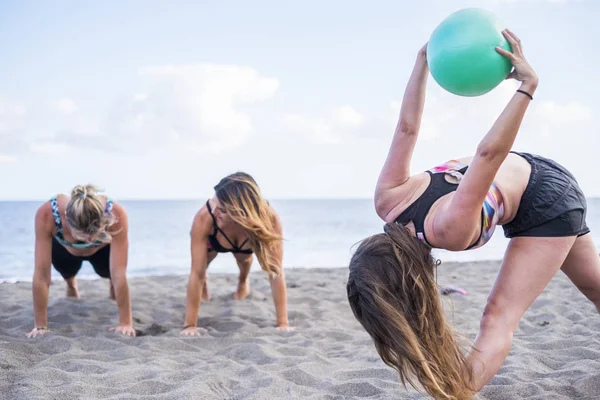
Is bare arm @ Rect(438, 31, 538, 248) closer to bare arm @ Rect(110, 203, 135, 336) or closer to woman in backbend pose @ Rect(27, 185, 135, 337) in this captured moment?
woman in backbend pose @ Rect(27, 185, 135, 337)

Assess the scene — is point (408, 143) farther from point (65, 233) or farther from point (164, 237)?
point (164, 237)

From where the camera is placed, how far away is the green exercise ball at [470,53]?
2.27 m

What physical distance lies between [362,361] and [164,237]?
19272 mm

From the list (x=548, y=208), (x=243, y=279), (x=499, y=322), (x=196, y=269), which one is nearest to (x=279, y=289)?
(x=196, y=269)

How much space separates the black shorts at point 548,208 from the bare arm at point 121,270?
11.2 ft

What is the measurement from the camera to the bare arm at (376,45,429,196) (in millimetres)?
2588

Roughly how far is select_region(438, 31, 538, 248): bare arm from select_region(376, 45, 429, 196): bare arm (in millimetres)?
414

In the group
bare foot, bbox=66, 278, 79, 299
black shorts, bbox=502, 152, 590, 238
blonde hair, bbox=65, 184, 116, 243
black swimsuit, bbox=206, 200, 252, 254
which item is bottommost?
bare foot, bbox=66, 278, 79, 299

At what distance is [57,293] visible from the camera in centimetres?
695

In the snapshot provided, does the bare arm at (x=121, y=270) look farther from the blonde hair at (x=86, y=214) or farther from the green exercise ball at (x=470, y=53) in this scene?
the green exercise ball at (x=470, y=53)

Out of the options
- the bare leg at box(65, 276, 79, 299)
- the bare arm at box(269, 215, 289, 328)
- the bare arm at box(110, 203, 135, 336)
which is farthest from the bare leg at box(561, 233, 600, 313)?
the bare leg at box(65, 276, 79, 299)

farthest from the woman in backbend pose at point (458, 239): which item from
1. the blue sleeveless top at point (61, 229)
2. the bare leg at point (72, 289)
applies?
the bare leg at point (72, 289)

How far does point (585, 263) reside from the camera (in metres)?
2.79

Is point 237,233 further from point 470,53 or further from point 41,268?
point 470,53
